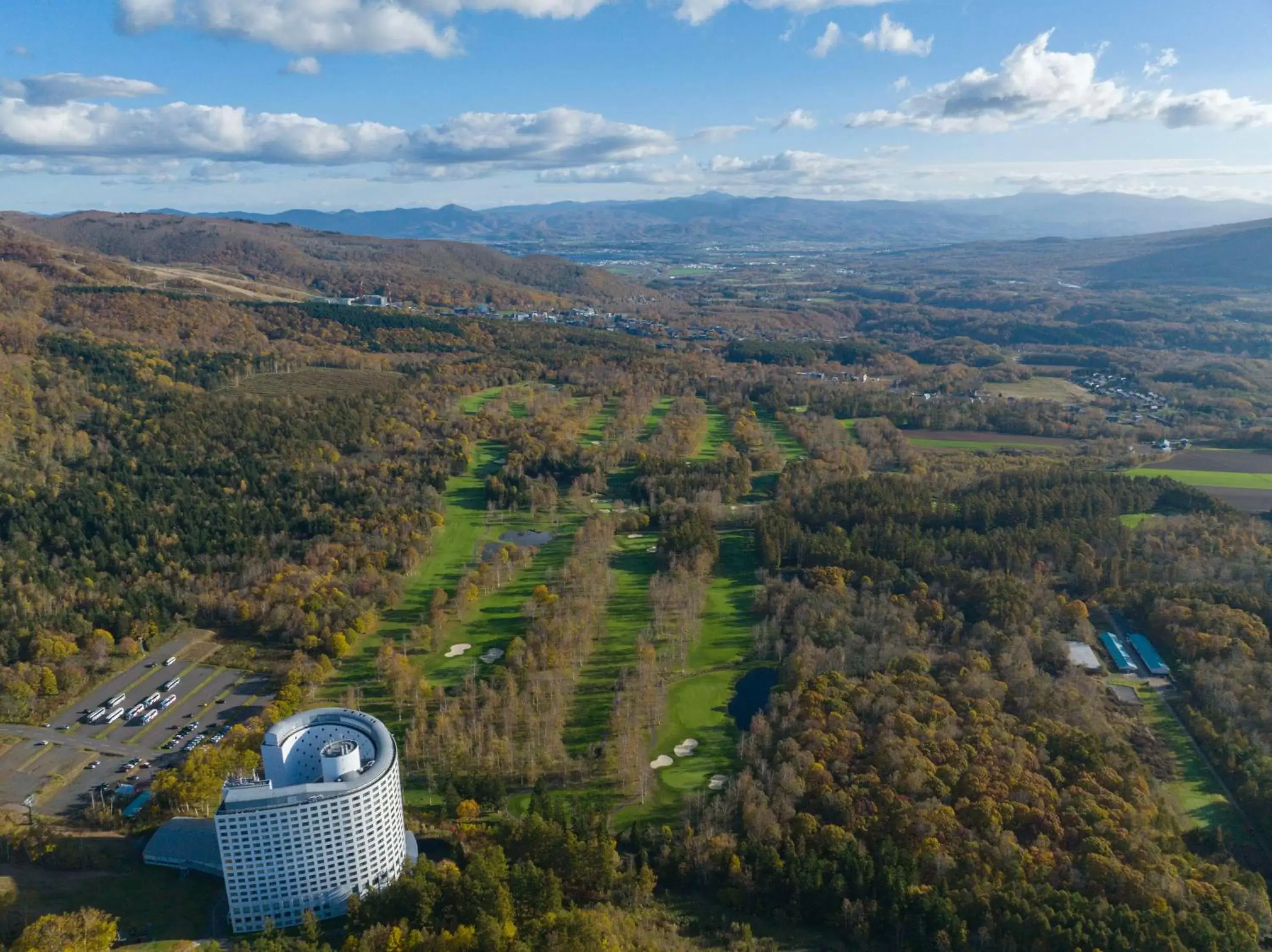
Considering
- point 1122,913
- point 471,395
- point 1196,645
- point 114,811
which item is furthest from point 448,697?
point 471,395

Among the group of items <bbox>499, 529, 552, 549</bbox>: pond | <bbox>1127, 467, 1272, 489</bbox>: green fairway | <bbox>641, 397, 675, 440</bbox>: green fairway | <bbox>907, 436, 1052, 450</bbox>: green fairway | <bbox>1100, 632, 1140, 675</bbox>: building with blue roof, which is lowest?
<bbox>499, 529, 552, 549</bbox>: pond

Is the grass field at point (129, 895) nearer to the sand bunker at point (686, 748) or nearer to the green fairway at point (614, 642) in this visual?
the green fairway at point (614, 642)

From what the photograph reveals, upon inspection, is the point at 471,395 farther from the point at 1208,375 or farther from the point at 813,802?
the point at 1208,375

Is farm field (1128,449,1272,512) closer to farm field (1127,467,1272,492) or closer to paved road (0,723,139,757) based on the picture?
farm field (1127,467,1272,492)

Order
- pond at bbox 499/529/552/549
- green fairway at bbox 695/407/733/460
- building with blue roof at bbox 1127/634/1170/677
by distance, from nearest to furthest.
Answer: building with blue roof at bbox 1127/634/1170/677, pond at bbox 499/529/552/549, green fairway at bbox 695/407/733/460

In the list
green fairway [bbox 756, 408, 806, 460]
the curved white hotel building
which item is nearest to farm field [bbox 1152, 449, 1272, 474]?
green fairway [bbox 756, 408, 806, 460]

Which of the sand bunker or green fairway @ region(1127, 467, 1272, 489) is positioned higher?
green fairway @ region(1127, 467, 1272, 489)
